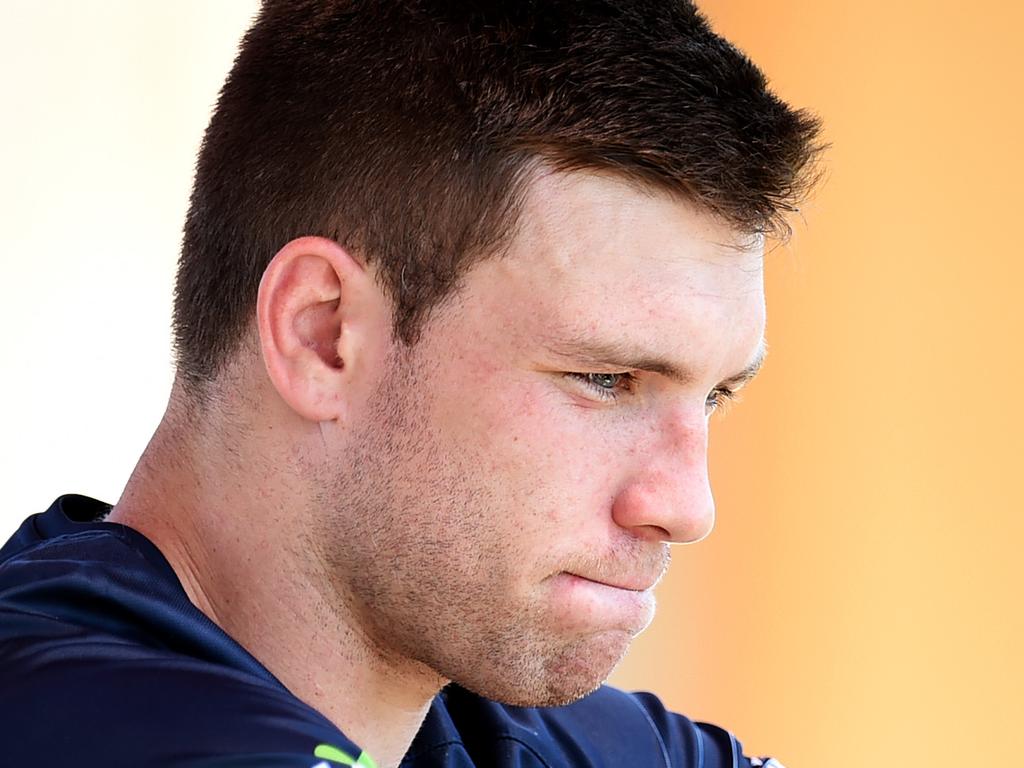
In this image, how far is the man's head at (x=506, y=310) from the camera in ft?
3.05

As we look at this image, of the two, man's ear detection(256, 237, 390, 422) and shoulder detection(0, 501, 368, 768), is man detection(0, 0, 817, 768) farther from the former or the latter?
shoulder detection(0, 501, 368, 768)

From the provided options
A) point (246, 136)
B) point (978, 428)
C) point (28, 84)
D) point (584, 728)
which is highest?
point (978, 428)

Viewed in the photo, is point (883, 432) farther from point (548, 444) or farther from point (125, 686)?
point (125, 686)

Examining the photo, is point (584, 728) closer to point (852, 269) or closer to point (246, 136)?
point (246, 136)

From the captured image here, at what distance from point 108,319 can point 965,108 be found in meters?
1.43

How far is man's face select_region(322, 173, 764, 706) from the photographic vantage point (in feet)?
3.05

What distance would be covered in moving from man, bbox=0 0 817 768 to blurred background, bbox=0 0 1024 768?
36.3 inches

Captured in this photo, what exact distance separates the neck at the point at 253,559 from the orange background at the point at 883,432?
157 centimetres

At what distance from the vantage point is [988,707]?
2.25 m

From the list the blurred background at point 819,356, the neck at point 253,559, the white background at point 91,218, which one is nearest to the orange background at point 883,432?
the blurred background at point 819,356

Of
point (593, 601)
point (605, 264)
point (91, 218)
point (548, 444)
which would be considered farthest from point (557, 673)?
point (91, 218)

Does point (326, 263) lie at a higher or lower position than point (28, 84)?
lower

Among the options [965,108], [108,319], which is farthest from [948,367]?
[108,319]

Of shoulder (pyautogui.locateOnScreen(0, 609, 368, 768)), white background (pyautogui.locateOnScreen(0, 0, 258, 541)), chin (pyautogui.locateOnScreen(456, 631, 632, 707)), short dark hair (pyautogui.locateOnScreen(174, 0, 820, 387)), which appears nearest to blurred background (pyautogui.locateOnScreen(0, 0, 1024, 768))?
white background (pyautogui.locateOnScreen(0, 0, 258, 541))
